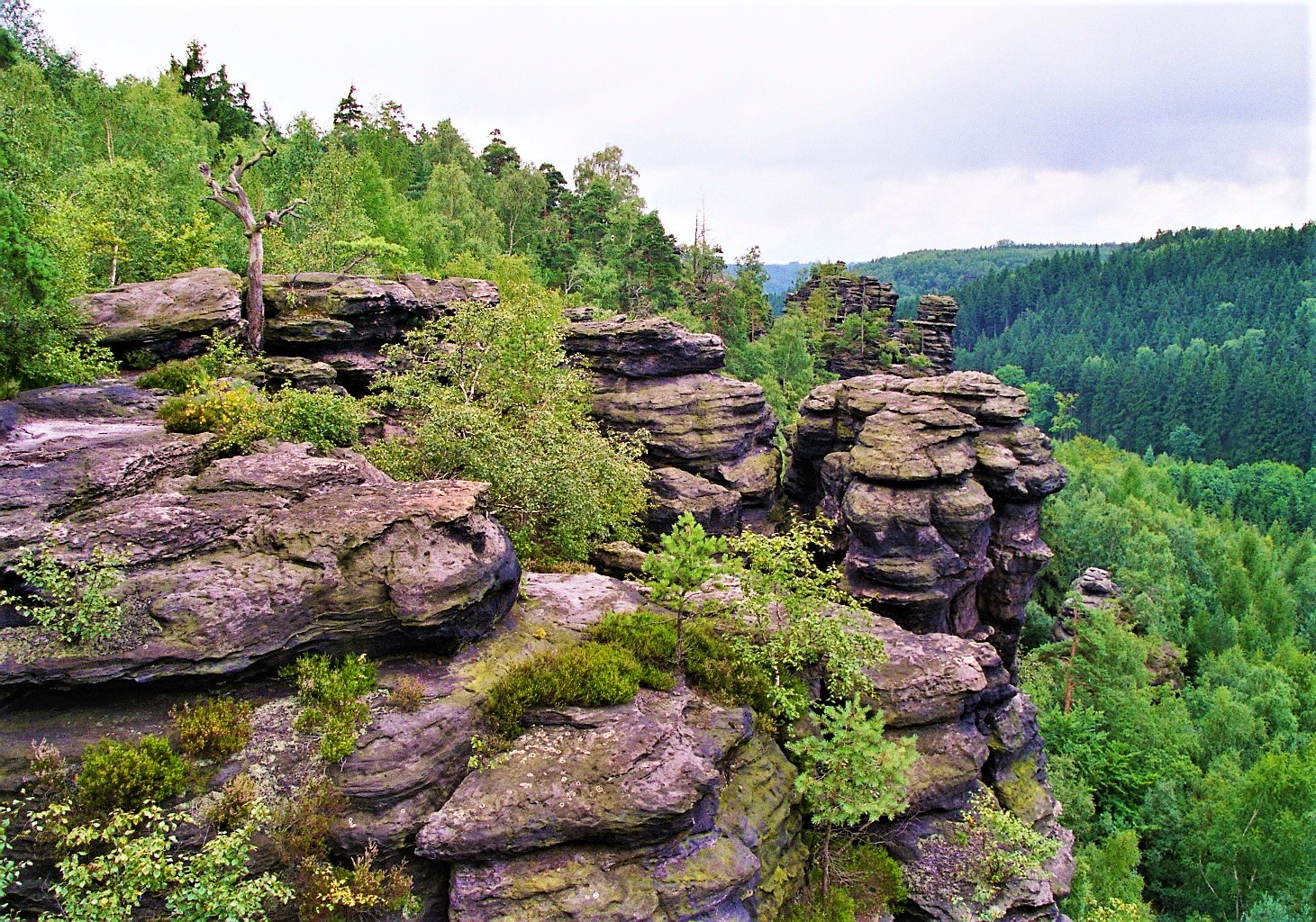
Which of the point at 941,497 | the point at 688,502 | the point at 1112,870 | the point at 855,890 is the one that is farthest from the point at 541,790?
the point at 1112,870

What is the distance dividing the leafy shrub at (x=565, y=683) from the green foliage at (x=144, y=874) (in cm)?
360

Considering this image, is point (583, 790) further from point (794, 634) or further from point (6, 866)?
point (6, 866)

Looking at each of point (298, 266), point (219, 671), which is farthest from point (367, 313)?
point (219, 671)

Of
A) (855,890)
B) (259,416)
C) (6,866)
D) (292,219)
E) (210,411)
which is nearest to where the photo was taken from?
(6,866)

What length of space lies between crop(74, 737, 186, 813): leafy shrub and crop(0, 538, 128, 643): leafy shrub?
153cm

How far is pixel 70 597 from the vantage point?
969 centimetres

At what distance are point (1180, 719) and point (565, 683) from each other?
42643mm

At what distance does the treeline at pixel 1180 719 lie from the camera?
1185 inches

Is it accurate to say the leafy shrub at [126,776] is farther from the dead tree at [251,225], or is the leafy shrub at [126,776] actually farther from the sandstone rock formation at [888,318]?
the sandstone rock formation at [888,318]

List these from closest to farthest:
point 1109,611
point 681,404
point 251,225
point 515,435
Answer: point 515,435
point 251,225
point 681,404
point 1109,611

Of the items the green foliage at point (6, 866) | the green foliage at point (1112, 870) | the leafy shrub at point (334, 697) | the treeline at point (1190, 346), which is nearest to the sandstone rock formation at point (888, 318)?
the green foliage at point (1112, 870)

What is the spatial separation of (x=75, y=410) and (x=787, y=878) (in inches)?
645

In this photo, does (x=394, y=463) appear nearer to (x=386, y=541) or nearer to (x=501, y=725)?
(x=386, y=541)

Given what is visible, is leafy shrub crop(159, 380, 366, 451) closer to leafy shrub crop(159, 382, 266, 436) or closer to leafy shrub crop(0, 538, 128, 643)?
Answer: leafy shrub crop(159, 382, 266, 436)
